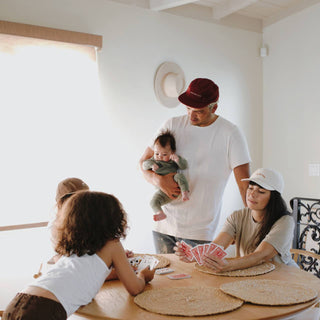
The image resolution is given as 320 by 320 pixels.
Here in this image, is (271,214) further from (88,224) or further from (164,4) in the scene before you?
(164,4)

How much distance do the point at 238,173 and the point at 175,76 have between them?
6.34ft

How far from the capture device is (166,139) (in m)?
2.43

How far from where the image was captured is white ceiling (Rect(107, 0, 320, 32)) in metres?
3.82

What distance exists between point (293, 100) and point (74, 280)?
341 cm

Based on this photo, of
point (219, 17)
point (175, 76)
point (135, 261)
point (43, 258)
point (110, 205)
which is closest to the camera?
point (110, 205)

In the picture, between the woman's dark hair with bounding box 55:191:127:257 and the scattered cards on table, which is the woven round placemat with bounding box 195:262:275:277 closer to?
the scattered cards on table

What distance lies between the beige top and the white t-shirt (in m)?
0.13

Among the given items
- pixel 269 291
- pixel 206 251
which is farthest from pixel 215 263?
pixel 269 291

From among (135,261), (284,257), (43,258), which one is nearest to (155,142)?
(135,261)

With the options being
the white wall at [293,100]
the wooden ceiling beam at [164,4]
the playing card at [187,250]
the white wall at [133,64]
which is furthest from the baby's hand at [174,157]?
the white wall at [293,100]

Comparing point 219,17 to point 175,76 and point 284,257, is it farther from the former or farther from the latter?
point 284,257

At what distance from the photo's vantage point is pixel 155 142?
252cm

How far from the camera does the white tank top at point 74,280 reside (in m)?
1.42

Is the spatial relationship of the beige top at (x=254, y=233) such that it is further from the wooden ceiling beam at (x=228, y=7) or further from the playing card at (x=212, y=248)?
the wooden ceiling beam at (x=228, y=7)
